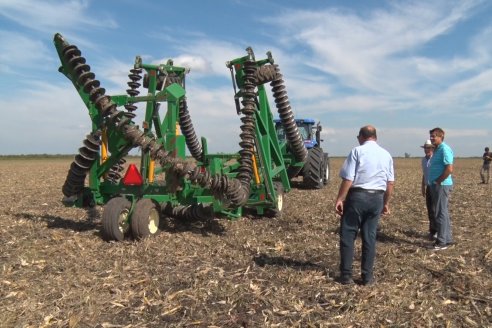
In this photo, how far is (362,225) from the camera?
5.21 metres

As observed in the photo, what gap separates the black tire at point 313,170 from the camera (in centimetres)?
1533

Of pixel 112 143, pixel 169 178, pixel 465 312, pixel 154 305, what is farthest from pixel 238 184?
pixel 465 312

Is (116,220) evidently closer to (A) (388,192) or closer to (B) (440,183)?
(A) (388,192)

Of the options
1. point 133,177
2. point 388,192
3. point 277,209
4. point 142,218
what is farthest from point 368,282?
point 277,209

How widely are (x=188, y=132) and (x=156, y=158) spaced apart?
12.7 ft

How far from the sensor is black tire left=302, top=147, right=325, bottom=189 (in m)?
15.3

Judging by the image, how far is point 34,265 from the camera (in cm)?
574

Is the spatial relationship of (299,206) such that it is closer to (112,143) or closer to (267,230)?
(267,230)

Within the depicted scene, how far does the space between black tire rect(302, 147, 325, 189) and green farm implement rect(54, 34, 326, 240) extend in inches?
246

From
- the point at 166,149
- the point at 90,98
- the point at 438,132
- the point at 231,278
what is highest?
the point at 90,98

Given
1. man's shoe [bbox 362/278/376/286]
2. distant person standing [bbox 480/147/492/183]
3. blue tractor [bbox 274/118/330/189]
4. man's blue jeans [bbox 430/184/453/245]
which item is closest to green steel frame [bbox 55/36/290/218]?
man's blue jeans [bbox 430/184/453/245]

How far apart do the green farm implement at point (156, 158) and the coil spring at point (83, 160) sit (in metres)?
0.01

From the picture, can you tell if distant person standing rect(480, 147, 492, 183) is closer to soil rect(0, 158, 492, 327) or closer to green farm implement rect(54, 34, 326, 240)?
soil rect(0, 158, 492, 327)

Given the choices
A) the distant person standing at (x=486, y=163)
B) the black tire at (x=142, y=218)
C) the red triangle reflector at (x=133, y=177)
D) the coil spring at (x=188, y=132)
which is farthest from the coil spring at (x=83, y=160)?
the distant person standing at (x=486, y=163)
